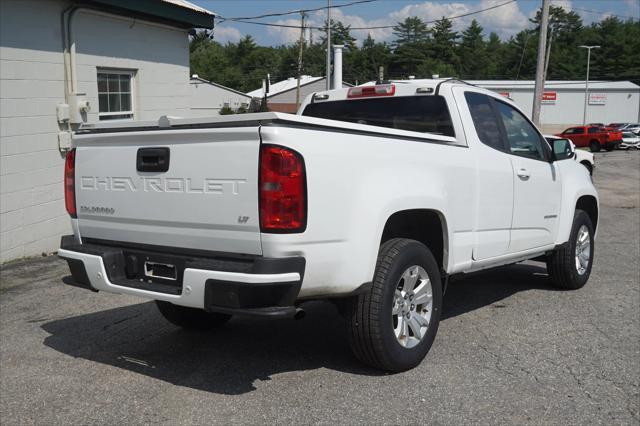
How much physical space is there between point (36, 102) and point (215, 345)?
530cm

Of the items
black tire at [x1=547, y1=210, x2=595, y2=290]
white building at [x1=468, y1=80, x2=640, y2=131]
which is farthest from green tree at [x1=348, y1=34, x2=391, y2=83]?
black tire at [x1=547, y1=210, x2=595, y2=290]

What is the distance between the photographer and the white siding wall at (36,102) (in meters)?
8.47

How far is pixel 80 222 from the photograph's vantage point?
4605mm

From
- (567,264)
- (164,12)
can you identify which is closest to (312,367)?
(567,264)

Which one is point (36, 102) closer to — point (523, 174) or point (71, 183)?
point (71, 183)

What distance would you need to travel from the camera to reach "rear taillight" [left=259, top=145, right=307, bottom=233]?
3658 mm

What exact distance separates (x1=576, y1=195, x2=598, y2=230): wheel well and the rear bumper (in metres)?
4.64

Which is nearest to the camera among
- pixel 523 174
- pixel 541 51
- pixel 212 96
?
pixel 523 174

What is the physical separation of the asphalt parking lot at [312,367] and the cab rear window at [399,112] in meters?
1.69

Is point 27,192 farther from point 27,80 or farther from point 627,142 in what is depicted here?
point 627,142

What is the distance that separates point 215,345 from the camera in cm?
525

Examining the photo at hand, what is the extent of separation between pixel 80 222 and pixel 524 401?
312cm

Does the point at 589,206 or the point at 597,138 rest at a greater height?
the point at 589,206

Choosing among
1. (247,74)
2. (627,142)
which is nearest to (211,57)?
(247,74)
